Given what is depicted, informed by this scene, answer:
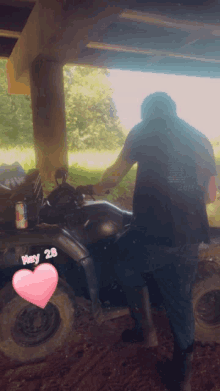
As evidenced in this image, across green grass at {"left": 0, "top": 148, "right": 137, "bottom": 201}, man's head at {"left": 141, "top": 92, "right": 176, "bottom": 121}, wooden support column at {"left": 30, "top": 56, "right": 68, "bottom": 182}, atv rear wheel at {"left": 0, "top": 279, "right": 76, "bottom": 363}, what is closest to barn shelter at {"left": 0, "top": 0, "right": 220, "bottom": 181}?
wooden support column at {"left": 30, "top": 56, "right": 68, "bottom": 182}

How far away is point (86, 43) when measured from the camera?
4.27 meters

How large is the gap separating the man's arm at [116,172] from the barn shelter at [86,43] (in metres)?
1.83

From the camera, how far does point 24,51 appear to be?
187 inches

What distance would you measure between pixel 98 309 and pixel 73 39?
3.16m

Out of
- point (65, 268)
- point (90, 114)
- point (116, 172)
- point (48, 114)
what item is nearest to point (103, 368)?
point (65, 268)

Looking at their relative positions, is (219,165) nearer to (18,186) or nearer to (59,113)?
(59,113)

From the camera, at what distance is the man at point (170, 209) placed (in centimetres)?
199

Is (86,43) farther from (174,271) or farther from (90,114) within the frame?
(90,114)

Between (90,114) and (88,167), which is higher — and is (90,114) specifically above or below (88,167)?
above

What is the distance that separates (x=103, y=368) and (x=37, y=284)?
2.66 feet

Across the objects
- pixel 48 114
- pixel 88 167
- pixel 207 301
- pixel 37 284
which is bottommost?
pixel 207 301

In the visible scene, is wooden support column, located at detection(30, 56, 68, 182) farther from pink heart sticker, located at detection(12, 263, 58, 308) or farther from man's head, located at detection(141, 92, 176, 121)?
man's head, located at detection(141, 92, 176, 121)

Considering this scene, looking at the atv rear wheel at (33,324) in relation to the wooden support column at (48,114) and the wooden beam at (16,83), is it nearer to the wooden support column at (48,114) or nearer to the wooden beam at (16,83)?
the wooden support column at (48,114)

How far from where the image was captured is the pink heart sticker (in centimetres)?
222
